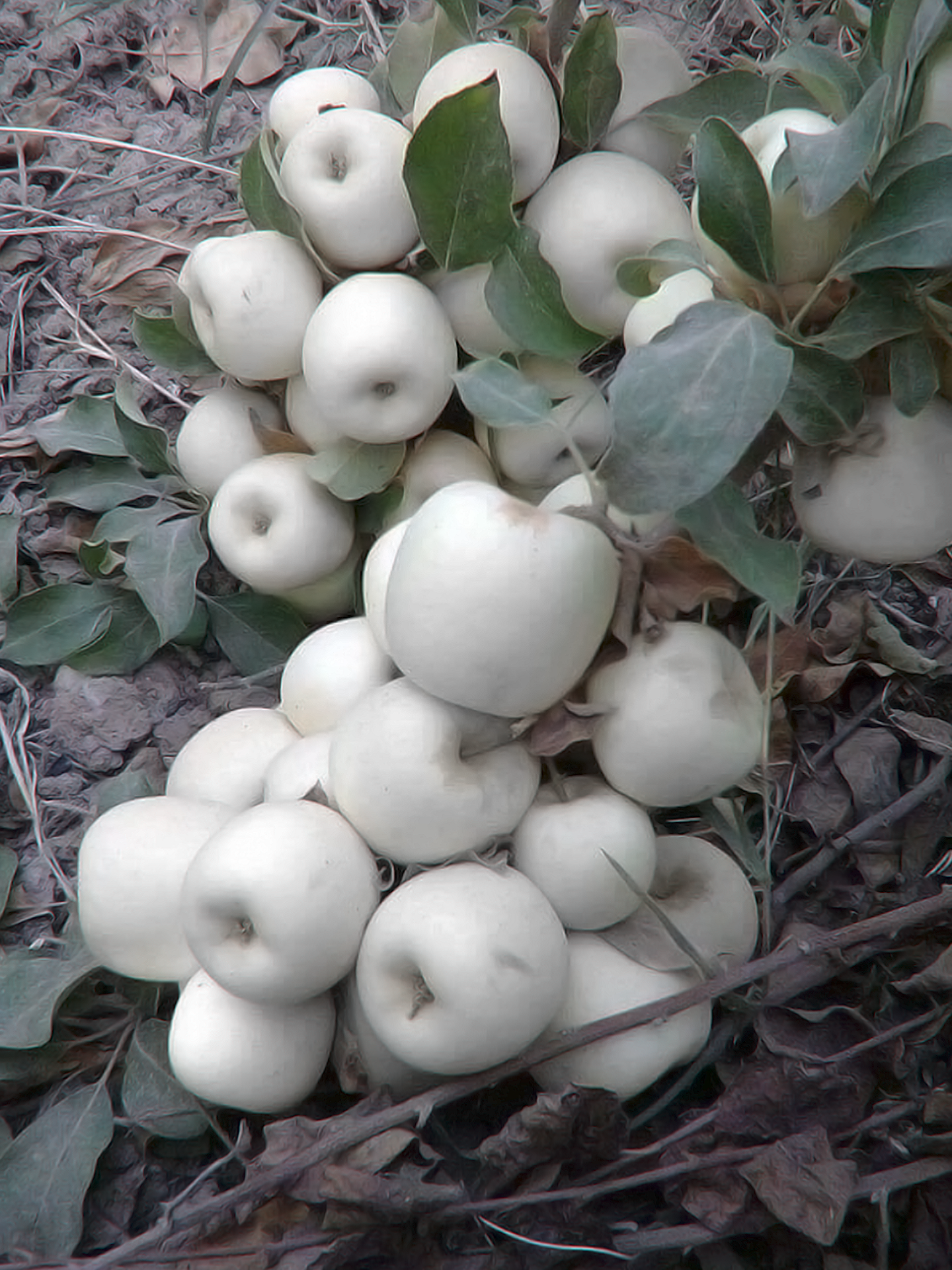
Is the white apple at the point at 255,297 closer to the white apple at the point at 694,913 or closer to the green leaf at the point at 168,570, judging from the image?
the green leaf at the point at 168,570

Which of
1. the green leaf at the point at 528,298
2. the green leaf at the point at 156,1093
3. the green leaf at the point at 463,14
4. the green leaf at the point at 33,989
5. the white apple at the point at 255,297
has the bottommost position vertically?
the green leaf at the point at 156,1093

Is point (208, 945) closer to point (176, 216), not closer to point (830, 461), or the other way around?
point (830, 461)

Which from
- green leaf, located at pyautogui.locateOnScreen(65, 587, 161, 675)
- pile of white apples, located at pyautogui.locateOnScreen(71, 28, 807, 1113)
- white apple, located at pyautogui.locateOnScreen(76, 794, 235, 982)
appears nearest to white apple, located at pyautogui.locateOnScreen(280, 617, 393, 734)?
pile of white apples, located at pyautogui.locateOnScreen(71, 28, 807, 1113)

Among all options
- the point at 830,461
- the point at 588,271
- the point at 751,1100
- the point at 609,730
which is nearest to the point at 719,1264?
the point at 751,1100

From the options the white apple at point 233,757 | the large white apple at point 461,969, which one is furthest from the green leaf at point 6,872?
the large white apple at point 461,969

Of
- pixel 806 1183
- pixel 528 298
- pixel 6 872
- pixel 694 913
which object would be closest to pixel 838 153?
pixel 528 298
